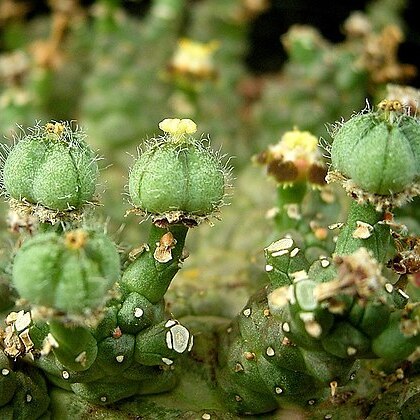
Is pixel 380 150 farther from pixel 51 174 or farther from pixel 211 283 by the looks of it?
pixel 211 283

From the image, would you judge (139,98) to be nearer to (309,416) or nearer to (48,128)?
(48,128)

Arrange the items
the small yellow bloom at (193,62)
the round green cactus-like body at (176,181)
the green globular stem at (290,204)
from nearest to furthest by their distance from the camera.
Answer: the round green cactus-like body at (176,181) < the green globular stem at (290,204) < the small yellow bloom at (193,62)

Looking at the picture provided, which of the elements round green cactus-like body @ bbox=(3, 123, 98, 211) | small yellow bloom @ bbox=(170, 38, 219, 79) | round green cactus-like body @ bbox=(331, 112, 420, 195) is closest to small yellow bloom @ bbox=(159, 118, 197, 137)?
round green cactus-like body @ bbox=(3, 123, 98, 211)

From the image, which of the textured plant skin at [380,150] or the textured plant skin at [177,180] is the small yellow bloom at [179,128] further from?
the textured plant skin at [380,150]

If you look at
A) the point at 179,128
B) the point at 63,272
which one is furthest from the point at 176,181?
the point at 63,272

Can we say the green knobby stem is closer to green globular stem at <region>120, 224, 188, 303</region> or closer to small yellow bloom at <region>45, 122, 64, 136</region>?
green globular stem at <region>120, 224, 188, 303</region>

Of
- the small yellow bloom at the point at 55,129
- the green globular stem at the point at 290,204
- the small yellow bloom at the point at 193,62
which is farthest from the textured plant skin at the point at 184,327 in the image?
the small yellow bloom at the point at 193,62
